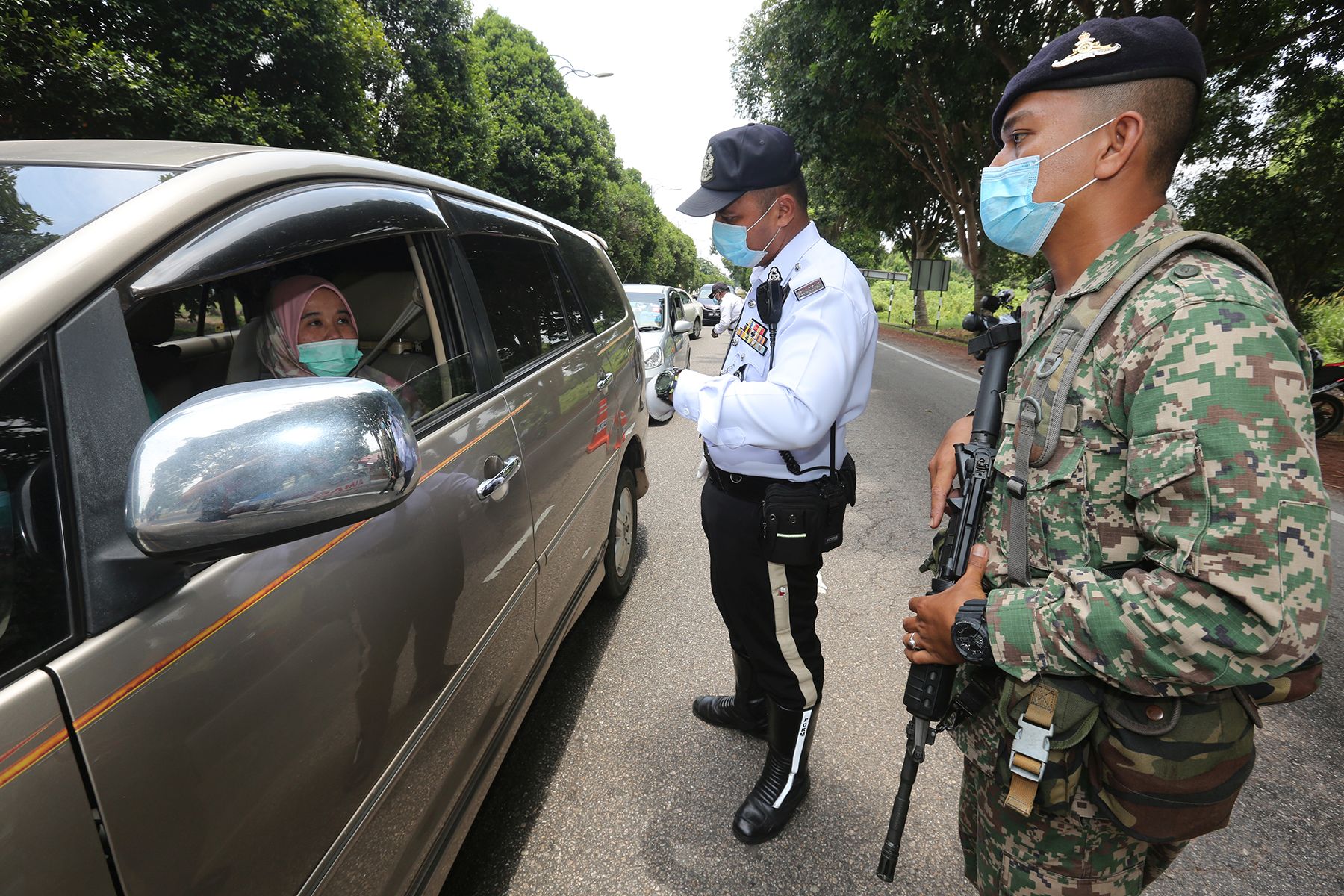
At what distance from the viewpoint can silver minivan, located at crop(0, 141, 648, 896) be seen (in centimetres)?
74

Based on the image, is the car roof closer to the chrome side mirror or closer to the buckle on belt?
the chrome side mirror

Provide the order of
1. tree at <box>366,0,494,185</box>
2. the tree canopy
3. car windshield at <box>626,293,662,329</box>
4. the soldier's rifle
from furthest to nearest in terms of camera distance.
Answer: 1. tree at <box>366,0,494,185</box>
2. car windshield at <box>626,293,662,329</box>
3. the tree canopy
4. the soldier's rifle

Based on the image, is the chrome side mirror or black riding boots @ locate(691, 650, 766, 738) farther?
black riding boots @ locate(691, 650, 766, 738)

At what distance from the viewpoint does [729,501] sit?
190 centimetres

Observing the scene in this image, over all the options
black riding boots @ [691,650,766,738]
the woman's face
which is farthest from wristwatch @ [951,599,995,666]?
the woman's face

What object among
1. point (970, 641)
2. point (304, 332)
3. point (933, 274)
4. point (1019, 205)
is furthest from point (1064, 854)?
point (933, 274)

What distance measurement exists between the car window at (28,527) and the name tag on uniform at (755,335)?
1.44m

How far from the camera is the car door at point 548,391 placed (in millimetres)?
2053

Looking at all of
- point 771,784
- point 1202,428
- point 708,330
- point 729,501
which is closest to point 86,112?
point 729,501

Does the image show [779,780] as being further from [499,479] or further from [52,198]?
[52,198]

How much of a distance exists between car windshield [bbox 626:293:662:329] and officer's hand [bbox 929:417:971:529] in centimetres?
740

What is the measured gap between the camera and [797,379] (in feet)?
5.18

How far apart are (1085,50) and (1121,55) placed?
60mm

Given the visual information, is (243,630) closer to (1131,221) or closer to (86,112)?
(1131,221)
